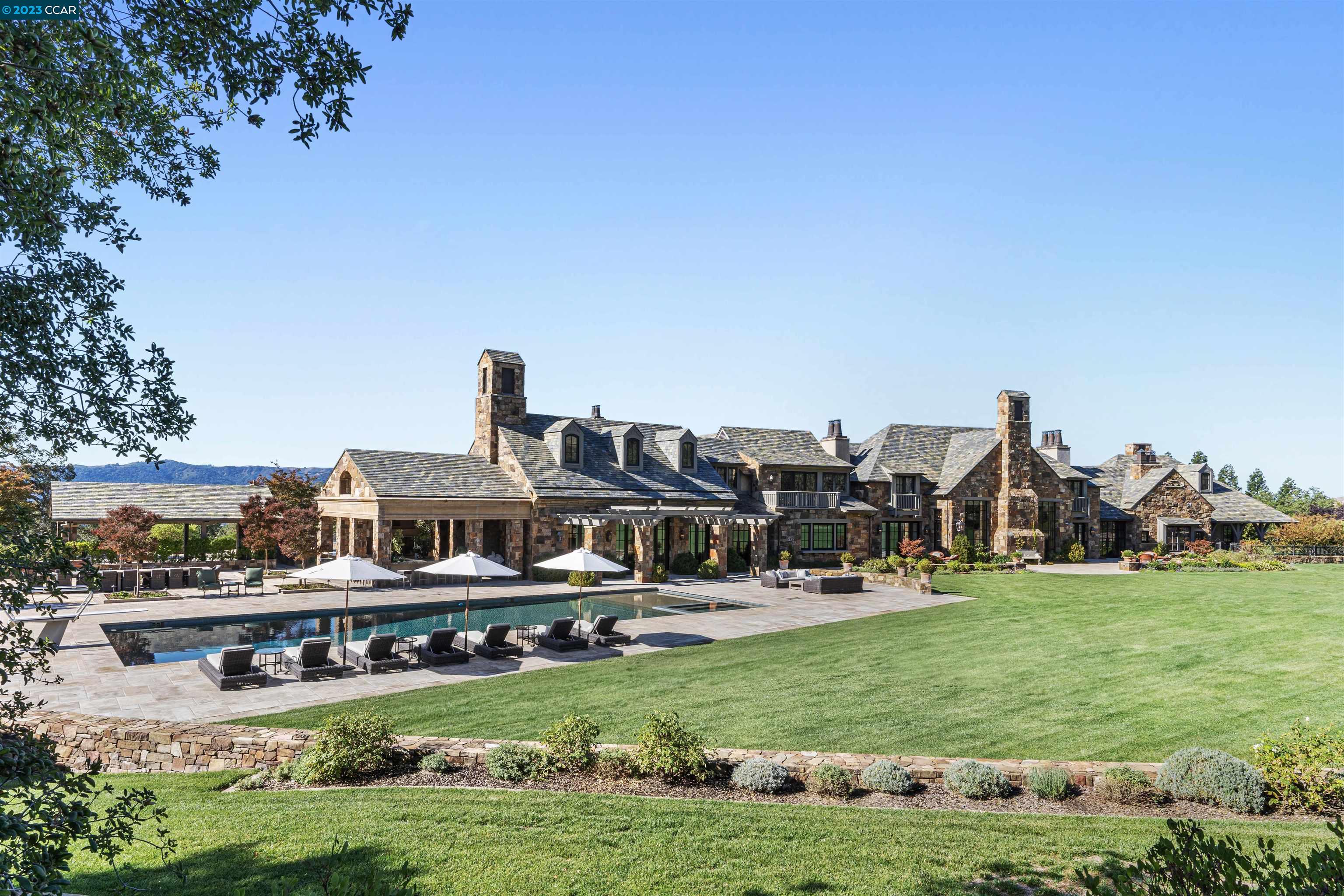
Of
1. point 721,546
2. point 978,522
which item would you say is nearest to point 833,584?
point 721,546

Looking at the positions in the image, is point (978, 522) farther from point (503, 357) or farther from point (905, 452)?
point (503, 357)

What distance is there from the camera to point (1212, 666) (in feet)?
55.6

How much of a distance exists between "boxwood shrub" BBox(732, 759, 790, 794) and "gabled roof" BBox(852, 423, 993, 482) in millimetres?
35986

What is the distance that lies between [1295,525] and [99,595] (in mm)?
61436

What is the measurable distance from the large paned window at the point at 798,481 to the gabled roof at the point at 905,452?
3.40 metres

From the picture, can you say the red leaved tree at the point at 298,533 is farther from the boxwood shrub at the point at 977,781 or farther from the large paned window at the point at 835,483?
the boxwood shrub at the point at 977,781

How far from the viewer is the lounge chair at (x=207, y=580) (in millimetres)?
27250

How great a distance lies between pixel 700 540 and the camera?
127ft

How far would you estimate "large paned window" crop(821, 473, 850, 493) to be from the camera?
43.7 m

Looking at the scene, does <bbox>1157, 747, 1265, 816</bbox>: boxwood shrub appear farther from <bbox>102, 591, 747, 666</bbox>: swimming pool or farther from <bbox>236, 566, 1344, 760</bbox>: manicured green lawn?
<bbox>102, 591, 747, 666</bbox>: swimming pool

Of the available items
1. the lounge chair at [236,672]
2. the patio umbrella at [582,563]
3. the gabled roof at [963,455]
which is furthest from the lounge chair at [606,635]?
the gabled roof at [963,455]

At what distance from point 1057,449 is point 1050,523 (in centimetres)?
700

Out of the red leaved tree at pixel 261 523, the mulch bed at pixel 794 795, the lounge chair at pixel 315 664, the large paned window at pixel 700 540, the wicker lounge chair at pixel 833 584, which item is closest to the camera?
the mulch bed at pixel 794 795

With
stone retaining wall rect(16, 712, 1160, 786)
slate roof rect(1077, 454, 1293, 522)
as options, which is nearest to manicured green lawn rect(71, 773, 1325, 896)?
stone retaining wall rect(16, 712, 1160, 786)
